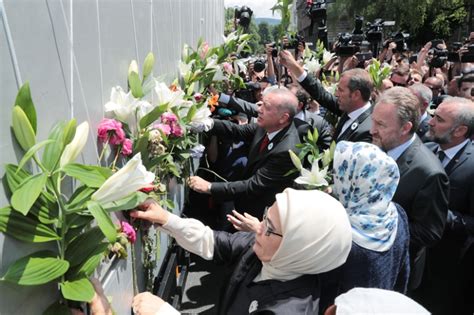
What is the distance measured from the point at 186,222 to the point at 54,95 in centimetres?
94

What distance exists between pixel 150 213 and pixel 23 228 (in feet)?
2.68

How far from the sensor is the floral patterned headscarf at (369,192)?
1.88 meters

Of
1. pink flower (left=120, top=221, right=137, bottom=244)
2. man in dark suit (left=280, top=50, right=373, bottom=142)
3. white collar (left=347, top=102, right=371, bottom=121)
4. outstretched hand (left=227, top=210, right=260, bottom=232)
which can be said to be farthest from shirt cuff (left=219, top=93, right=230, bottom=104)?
pink flower (left=120, top=221, right=137, bottom=244)

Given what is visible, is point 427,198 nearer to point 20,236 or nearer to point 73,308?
point 73,308

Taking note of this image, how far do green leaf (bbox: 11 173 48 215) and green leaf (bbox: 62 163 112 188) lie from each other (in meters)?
0.07

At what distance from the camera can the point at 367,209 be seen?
191 centimetres

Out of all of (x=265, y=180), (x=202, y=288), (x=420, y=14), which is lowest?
(x=420, y=14)

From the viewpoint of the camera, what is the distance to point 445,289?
123 inches

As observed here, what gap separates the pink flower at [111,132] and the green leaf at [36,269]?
2.11 feet

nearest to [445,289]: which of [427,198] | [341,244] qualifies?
[427,198]

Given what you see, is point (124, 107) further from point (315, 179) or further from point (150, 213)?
point (315, 179)

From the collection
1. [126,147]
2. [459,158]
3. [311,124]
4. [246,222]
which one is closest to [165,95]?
[126,147]

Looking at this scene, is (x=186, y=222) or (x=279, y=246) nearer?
(x=279, y=246)

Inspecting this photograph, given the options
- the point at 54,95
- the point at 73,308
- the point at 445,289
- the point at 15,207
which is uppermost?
the point at 54,95
